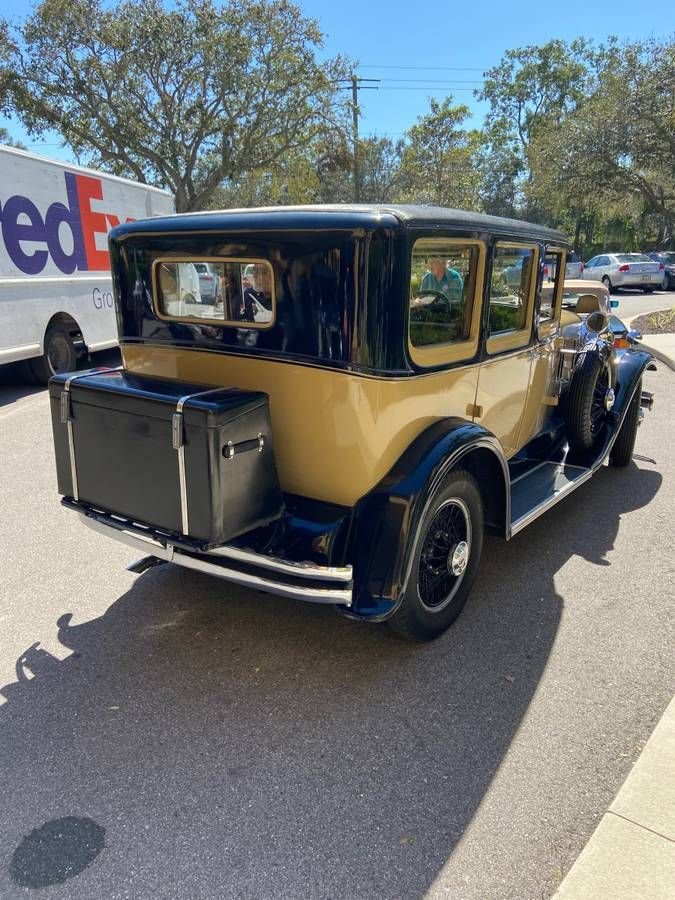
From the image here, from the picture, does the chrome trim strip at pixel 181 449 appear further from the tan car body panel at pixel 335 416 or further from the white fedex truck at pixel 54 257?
the white fedex truck at pixel 54 257

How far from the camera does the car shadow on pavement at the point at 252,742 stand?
6.38 feet

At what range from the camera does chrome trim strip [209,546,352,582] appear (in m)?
2.52

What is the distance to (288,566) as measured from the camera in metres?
2.55

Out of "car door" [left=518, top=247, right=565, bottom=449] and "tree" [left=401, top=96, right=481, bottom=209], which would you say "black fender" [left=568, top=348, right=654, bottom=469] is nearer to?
"car door" [left=518, top=247, right=565, bottom=449]

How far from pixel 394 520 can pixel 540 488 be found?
1.61 metres

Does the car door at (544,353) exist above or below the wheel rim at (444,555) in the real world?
above

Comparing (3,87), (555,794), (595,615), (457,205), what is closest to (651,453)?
(595,615)

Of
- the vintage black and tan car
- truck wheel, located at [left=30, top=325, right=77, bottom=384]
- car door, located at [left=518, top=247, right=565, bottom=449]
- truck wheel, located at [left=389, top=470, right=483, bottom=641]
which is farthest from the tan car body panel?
truck wheel, located at [left=30, top=325, right=77, bottom=384]

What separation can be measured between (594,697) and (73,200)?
8.64 m

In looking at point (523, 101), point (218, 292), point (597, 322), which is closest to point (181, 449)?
point (218, 292)

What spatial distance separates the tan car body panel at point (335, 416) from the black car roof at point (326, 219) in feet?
1.89

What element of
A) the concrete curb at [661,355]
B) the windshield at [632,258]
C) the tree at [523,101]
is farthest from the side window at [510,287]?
the tree at [523,101]

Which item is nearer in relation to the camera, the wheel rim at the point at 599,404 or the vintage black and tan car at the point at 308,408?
the vintage black and tan car at the point at 308,408

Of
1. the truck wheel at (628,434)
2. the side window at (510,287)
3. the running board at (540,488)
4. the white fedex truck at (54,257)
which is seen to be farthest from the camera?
the white fedex truck at (54,257)
